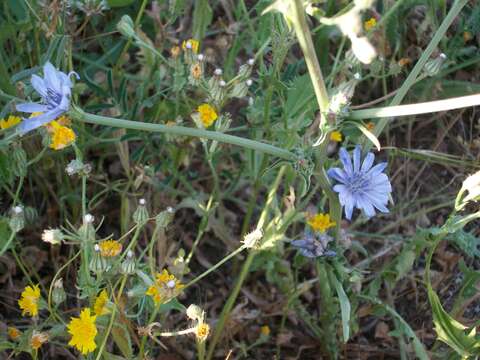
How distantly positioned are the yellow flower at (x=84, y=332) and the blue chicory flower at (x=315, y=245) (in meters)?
0.42

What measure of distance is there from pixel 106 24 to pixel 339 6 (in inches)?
24.7

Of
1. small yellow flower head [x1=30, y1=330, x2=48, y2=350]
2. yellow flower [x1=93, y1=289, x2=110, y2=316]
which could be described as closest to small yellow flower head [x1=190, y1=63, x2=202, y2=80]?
yellow flower [x1=93, y1=289, x2=110, y2=316]

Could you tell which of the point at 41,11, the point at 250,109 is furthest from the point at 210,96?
the point at 41,11

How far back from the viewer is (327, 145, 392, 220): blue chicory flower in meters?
1.31

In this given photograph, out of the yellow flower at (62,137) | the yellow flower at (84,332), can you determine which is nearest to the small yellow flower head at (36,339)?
the yellow flower at (84,332)

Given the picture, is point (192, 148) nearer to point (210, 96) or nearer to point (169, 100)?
point (169, 100)

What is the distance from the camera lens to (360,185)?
52.9 inches

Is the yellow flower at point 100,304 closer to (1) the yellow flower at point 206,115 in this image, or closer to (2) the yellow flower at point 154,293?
(2) the yellow flower at point 154,293

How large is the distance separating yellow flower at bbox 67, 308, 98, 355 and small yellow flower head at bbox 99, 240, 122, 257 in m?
0.11

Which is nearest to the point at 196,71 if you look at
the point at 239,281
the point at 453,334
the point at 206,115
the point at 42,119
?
the point at 206,115

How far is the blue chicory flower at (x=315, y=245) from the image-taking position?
A: 1404 mm

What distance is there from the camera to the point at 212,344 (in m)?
1.59

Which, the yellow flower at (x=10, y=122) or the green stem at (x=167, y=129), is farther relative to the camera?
the yellow flower at (x=10, y=122)

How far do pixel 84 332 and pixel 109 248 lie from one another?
6.2 inches
